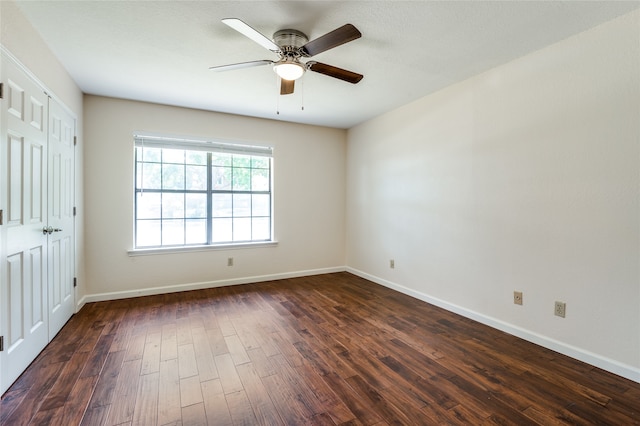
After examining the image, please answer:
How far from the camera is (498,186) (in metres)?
2.74

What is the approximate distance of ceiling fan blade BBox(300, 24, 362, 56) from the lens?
68.4 inches

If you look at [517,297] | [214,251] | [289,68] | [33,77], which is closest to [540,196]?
[517,297]

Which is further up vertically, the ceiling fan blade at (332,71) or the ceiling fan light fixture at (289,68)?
the ceiling fan blade at (332,71)

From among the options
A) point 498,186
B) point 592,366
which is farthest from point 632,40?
point 592,366

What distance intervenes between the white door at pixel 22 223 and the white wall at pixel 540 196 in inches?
143

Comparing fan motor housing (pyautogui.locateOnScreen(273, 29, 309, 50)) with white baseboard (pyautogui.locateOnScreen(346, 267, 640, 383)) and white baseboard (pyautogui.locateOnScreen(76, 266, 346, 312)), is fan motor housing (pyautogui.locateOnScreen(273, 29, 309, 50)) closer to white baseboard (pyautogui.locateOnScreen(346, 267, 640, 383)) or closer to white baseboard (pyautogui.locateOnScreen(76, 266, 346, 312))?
white baseboard (pyautogui.locateOnScreen(346, 267, 640, 383))

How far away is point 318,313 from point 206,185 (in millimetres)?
2372

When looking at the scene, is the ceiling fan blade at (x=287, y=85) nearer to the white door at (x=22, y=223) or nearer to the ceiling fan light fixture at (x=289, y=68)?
the ceiling fan light fixture at (x=289, y=68)

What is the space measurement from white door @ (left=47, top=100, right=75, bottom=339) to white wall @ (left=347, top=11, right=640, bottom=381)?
3.66 meters

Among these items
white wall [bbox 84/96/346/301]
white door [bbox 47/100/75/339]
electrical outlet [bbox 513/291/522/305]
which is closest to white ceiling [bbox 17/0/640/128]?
white wall [bbox 84/96/346/301]

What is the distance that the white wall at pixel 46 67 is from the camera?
1.78m

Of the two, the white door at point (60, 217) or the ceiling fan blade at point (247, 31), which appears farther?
the white door at point (60, 217)

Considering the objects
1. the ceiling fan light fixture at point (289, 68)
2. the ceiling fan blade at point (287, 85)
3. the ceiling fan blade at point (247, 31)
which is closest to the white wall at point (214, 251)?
the ceiling fan blade at point (287, 85)

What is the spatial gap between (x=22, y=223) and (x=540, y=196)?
3936 millimetres
